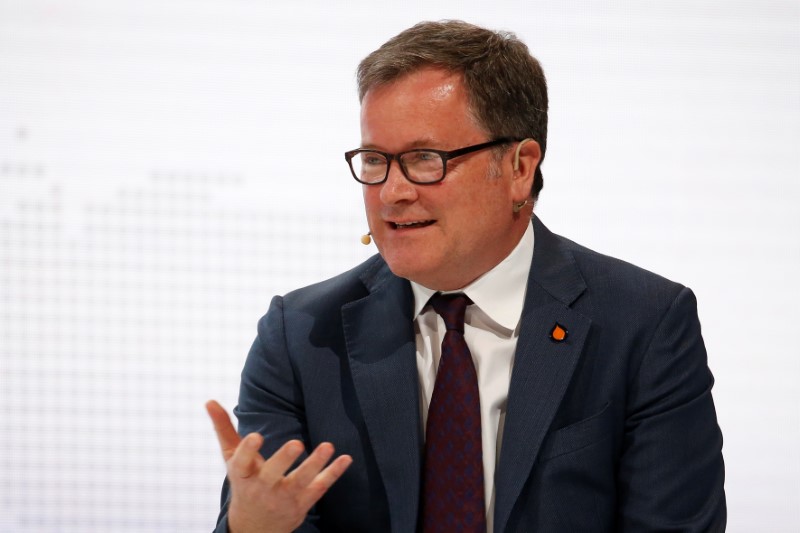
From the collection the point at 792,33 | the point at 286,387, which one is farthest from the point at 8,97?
the point at 792,33

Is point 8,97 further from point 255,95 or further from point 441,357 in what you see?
point 441,357

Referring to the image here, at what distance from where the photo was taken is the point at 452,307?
215 cm

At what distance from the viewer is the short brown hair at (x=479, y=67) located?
2045 millimetres

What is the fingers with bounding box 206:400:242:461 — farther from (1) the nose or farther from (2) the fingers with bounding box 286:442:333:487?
(1) the nose

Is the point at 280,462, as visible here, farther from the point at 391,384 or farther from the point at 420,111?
the point at 420,111

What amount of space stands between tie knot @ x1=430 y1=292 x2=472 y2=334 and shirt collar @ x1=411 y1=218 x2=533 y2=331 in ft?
0.05

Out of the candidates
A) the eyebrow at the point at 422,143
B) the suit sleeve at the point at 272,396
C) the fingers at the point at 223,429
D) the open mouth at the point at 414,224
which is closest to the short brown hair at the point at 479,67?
the eyebrow at the point at 422,143

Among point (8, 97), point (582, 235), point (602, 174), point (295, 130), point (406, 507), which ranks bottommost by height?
point (406, 507)

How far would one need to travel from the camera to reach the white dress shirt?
2.11 meters

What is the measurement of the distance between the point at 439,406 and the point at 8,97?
7.19 feet

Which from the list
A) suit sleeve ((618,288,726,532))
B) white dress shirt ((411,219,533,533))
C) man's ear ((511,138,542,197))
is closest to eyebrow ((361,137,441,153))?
man's ear ((511,138,542,197))

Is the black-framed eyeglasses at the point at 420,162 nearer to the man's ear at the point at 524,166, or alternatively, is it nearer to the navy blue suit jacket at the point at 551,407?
the man's ear at the point at 524,166

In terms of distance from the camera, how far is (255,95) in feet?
10.9

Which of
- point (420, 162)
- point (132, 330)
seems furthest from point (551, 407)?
point (132, 330)
